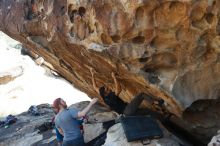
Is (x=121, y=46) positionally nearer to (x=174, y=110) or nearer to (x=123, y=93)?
(x=174, y=110)

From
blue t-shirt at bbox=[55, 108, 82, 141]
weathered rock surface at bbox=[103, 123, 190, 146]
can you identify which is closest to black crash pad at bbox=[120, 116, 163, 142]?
weathered rock surface at bbox=[103, 123, 190, 146]

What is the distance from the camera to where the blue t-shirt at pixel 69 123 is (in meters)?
7.32

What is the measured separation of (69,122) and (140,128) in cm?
130

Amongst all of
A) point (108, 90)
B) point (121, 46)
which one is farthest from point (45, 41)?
point (121, 46)

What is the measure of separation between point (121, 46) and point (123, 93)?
6.87ft

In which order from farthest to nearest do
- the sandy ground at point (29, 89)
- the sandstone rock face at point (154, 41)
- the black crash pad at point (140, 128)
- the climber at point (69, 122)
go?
the sandy ground at point (29, 89), the climber at point (69, 122), the black crash pad at point (140, 128), the sandstone rock face at point (154, 41)

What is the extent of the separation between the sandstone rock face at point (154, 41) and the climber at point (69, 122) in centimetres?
98

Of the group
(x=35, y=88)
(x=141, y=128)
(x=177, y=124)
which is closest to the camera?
(x=141, y=128)

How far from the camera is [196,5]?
5.68 meters

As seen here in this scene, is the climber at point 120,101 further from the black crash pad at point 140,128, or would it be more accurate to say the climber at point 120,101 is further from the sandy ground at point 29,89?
the sandy ground at point 29,89

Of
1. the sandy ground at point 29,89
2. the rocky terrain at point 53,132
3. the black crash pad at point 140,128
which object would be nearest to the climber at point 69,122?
the rocky terrain at point 53,132

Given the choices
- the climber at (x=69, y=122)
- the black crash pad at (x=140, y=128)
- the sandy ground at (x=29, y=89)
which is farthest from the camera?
the sandy ground at (x=29, y=89)

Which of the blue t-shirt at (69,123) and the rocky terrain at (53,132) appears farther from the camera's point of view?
the blue t-shirt at (69,123)

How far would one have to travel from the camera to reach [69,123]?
24.2 ft
